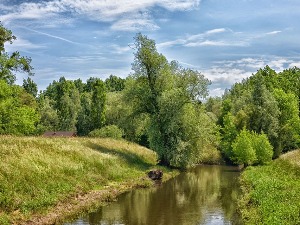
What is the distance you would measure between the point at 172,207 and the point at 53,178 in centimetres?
1056

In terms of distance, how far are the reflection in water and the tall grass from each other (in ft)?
11.3

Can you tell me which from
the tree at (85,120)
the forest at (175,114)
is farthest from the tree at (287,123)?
the tree at (85,120)

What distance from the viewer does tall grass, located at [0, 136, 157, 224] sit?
25.3m

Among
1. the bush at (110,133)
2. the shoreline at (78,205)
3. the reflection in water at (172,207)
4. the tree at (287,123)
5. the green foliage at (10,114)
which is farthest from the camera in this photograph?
the bush at (110,133)

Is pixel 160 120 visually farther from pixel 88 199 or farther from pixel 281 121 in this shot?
pixel 281 121

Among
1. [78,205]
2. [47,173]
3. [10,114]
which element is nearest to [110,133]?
[10,114]

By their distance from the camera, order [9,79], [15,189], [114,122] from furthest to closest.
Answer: [114,122]
[9,79]
[15,189]

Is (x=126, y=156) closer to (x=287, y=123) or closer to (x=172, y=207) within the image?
(x=172, y=207)

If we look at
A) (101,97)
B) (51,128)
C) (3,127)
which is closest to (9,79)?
(3,127)

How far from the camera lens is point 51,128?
129 m

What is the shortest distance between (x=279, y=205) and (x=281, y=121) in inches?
2297

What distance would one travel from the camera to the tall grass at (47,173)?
25.3 m

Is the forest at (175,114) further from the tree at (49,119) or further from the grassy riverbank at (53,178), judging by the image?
the tree at (49,119)

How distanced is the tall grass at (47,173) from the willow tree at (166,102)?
6014mm
